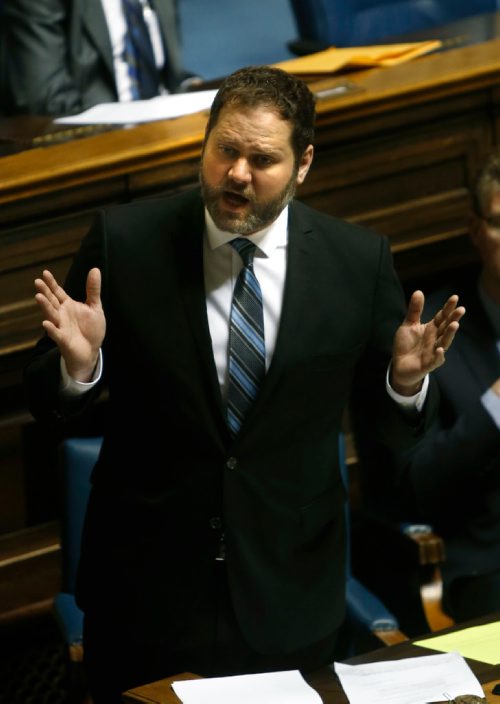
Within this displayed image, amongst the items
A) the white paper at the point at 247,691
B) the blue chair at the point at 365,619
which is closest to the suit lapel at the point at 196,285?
the white paper at the point at 247,691

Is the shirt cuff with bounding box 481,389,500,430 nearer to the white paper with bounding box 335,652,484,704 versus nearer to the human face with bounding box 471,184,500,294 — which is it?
the human face with bounding box 471,184,500,294

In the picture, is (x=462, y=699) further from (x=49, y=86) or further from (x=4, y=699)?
(x=49, y=86)

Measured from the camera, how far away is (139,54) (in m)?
4.38

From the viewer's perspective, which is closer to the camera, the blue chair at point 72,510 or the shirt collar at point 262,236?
the shirt collar at point 262,236

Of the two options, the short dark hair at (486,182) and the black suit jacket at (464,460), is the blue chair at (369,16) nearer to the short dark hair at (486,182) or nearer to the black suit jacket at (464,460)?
the short dark hair at (486,182)

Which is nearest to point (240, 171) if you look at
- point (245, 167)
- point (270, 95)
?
point (245, 167)

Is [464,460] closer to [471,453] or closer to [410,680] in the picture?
[471,453]

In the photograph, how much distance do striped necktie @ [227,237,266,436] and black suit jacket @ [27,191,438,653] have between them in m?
0.03

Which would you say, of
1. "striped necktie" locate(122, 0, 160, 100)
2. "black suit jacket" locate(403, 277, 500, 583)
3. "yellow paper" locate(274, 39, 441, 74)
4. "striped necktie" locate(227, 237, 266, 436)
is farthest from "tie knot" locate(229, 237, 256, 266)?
"striped necktie" locate(122, 0, 160, 100)

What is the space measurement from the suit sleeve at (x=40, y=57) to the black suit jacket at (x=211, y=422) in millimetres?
2089

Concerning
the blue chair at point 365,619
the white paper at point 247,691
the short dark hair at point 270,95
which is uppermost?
the short dark hair at point 270,95

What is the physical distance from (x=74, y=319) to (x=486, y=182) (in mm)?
1252

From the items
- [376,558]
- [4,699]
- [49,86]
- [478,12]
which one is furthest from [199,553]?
[478,12]

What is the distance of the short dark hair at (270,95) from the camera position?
2.17m
